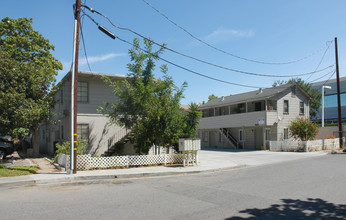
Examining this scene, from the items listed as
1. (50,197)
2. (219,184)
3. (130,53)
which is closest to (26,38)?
(130,53)

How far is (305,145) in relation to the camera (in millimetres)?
24047

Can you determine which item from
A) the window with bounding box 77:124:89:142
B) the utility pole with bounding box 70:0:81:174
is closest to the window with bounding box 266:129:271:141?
the window with bounding box 77:124:89:142

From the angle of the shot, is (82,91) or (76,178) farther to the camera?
(82,91)

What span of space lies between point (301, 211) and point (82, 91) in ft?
53.1

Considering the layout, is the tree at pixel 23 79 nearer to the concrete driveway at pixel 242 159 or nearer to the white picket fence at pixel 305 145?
the concrete driveway at pixel 242 159

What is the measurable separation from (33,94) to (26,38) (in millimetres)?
6963

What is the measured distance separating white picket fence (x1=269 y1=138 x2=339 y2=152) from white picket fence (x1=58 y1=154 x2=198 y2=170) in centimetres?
1395

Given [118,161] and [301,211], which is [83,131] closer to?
[118,161]

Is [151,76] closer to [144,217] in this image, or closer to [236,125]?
[144,217]

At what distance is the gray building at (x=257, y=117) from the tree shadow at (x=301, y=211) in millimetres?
21263

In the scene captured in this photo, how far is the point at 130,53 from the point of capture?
16062mm

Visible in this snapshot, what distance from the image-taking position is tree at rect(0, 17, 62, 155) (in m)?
14.6

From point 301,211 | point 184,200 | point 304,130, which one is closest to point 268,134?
point 304,130

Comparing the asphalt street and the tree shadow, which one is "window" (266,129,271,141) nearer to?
the asphalt street
